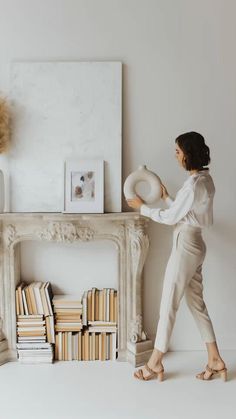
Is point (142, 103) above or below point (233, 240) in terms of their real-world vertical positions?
above

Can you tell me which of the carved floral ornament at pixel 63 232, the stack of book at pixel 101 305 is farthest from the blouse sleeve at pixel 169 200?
the stack of book at pixel 101 305

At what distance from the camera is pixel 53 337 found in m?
3.81

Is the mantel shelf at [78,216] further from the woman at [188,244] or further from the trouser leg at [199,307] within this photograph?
the trouser leg at [199,307]

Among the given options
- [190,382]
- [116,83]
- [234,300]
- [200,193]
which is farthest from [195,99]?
[190,382]

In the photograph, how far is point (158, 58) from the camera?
12.6 feet

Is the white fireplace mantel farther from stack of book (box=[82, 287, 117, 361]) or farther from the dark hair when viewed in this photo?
the dark hair

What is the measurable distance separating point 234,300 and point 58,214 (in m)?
1.58

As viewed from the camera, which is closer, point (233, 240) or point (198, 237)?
point (198, 237)

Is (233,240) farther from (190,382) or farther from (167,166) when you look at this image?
(190,382)

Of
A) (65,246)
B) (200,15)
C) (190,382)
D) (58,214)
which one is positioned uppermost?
(200,15)

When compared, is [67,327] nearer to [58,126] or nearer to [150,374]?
[150,374]

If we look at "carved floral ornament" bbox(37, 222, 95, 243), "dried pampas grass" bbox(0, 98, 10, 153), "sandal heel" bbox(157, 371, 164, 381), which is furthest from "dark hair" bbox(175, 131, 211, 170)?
"sandal heel" bbox(157, 371, 164, 381)

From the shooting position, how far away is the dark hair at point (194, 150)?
10.9 ft

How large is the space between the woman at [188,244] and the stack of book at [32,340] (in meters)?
0.74
